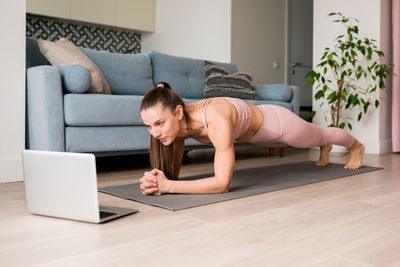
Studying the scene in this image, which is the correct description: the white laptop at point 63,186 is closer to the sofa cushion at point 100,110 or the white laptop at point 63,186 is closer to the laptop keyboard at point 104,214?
the laptop keyboard at point 104,214

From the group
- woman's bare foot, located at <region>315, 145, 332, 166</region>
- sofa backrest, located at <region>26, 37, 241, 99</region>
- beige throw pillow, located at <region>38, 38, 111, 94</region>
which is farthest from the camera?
sofa backrest, located at <region>26, 37, 241, 99</region>

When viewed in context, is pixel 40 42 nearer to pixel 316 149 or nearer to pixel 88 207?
pixel 88 207

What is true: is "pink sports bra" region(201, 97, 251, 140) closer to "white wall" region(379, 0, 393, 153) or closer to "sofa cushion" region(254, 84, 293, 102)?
"sofa cushion" region(254, 84, 293, 102)

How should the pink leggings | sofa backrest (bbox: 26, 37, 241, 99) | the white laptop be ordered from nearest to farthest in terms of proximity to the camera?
the white laptop → the pink leggings → sofa backrest (bbox: 26, 37, 241, 99)

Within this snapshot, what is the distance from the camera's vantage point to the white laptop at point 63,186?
4.38 ft

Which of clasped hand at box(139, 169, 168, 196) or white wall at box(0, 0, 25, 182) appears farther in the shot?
white wall at box(0, 0, 25, 182)

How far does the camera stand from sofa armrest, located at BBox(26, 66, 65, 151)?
2.33 meters

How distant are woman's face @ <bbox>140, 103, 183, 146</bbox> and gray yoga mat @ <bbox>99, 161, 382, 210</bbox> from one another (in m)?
0.27

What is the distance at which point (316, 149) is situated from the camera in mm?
4586

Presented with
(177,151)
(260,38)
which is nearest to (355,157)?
(177,151)

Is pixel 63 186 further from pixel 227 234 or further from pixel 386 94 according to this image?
pixel 386 94

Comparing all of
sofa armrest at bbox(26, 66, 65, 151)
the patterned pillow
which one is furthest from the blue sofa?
the patterned pillow

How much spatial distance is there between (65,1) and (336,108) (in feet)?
11.7

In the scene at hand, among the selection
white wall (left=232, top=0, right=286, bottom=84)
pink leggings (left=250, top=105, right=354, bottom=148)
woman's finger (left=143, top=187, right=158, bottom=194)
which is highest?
white wall (left=232, top=0, right=286, bottom=84)
